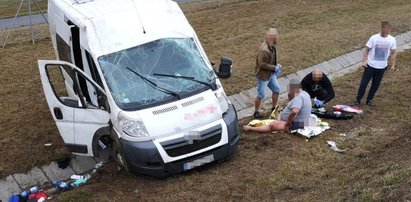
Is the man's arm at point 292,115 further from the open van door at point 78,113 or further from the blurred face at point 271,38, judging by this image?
the open van door at point 78,113

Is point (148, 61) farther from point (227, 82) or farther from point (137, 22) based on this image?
point (227, 82)

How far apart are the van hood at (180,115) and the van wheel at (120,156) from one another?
0.53 metres

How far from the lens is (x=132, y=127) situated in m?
6.54

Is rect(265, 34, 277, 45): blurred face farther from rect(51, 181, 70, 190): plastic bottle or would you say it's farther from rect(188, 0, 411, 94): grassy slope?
rect(51, 181, 70, 190): plastic bottle

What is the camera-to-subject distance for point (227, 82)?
10.9 meters

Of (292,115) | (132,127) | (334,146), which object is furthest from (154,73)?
(334,146)

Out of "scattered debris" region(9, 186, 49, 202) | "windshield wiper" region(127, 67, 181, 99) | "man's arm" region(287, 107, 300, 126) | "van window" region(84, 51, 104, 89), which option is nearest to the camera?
"scattered debris" region(9, 186, 49, 202)

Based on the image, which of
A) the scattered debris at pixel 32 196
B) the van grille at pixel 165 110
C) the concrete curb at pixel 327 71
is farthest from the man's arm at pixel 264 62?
the scattered debris at pixel 32 196

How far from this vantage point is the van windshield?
6863mm

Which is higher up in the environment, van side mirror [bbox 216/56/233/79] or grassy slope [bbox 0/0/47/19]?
van side mirror [bbox 216/56/233/79]

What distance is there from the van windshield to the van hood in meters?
0.13

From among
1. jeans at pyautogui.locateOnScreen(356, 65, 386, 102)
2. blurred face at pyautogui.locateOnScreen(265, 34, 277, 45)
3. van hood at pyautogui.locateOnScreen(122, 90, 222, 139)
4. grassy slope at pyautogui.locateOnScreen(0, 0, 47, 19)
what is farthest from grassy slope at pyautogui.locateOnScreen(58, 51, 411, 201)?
grassy slope at pyautogui.locateOnScreen(0, 0, 47, 19)

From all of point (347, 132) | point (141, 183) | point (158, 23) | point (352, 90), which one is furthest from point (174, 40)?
point (352, 90)

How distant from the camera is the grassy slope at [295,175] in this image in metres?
5.80
